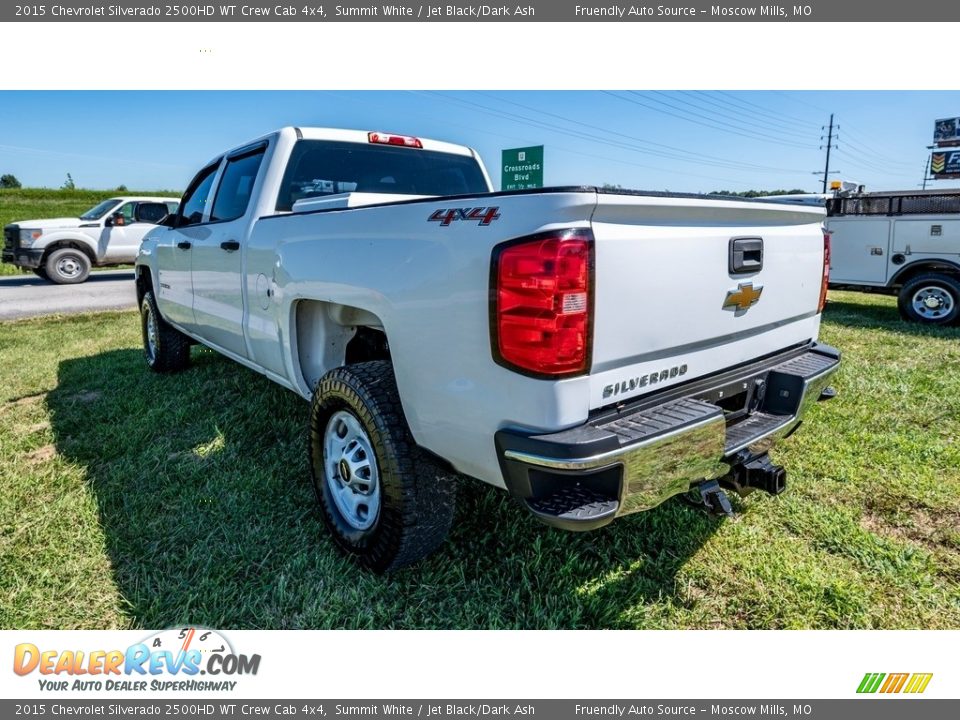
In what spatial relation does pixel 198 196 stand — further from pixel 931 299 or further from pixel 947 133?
pixel 947 133

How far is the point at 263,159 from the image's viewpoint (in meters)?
3.64

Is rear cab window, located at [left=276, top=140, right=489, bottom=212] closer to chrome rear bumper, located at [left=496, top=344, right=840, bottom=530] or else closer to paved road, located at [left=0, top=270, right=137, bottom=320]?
chrome rear bumper, located at [left=496, top=344, right=840, bottom=530]

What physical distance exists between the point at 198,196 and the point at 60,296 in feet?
32.1

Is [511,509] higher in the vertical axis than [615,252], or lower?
lower

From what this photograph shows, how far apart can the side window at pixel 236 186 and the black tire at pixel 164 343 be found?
5.50ft

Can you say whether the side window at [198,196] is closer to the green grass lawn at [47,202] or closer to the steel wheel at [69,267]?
the steel wheel at [69,267]

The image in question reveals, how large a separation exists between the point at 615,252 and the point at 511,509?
1613mm

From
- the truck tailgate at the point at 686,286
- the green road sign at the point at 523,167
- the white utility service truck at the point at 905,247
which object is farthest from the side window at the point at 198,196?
the green road sign at the point at 523,167

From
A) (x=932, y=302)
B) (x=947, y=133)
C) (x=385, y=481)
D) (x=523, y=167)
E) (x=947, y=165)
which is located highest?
(x=947, y=133)

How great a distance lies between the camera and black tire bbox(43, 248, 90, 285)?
14523mm

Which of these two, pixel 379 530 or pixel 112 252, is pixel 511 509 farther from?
pixel 112 252

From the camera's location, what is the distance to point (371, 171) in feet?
13.1

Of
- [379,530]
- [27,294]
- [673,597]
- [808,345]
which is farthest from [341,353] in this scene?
[27,294]

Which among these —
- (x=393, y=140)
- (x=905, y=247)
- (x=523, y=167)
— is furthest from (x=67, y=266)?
(x=905, y=247)
